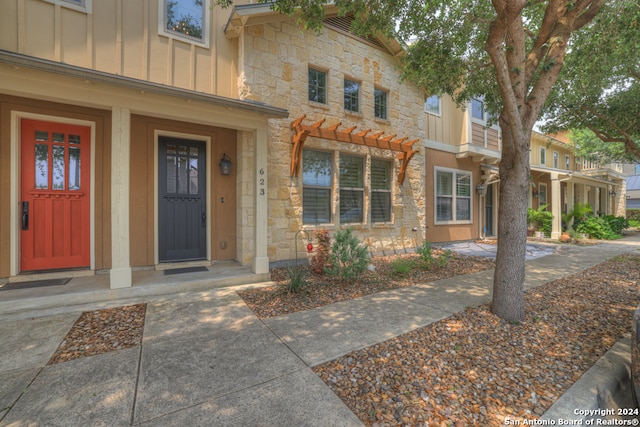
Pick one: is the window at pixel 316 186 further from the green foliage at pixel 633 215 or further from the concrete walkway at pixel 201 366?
the green foliage at pixel 633 215

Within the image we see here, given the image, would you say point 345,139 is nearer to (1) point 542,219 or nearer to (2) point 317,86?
(2) point 317,86

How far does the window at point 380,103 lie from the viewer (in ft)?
25.1

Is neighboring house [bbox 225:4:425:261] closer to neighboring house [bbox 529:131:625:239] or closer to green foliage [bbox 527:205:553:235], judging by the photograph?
neighboring house [bbox 529:131:625:239]

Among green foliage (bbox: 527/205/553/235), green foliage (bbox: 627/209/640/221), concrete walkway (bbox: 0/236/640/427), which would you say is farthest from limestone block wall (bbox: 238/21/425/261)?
green foliage (bbox: 627/209/640/221)

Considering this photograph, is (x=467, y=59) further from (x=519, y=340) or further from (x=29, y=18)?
(x=29, y=18)

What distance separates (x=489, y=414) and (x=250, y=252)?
451cm

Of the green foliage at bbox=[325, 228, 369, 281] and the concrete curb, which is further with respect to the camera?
the green foliage at bbox=[325, 228, 369, 281]

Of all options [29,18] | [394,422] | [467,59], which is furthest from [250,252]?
[467,59]

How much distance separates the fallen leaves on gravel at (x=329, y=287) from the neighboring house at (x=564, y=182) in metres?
8.16

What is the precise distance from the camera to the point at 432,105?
9.15m

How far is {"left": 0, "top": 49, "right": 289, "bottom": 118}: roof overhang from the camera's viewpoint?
3.16 m

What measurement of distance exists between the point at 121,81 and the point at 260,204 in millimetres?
2641

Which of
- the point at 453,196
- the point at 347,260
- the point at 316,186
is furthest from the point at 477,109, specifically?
the point at 347,260

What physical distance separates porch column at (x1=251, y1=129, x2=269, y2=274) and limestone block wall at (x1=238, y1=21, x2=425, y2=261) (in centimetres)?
63
